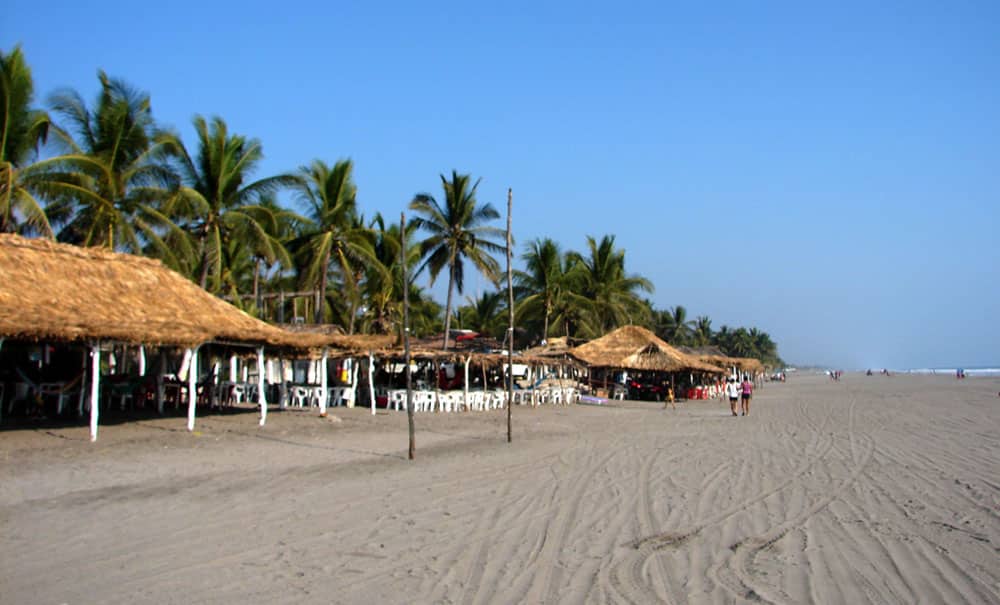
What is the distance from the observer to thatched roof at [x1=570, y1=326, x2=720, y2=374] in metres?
31.4

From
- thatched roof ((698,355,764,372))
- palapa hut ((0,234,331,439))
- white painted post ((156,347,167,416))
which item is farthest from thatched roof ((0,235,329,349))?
thatched roof ((698,355,764,372))

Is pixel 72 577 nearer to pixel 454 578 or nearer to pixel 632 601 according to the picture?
pixel 454 578

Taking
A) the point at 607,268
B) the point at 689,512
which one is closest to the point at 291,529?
the point at 689,512

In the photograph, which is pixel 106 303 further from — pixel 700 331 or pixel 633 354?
pixel 700 331

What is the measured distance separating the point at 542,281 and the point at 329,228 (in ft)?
47.5

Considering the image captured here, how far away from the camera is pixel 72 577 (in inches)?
208

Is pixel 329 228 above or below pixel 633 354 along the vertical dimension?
above

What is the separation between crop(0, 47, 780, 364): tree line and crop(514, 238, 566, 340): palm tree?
7 cm

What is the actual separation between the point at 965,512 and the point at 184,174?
22264mm

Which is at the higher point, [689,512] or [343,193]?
[343,193]

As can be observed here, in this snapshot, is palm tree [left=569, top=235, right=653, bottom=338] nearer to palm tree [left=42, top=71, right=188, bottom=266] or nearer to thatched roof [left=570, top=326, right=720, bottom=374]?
thatched roof [left=570, top=326, right=720, bottom=374]

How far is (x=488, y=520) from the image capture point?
7273 mm

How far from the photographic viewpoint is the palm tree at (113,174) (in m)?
18.9

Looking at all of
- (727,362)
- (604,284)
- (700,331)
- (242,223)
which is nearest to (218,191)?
(242,223)
